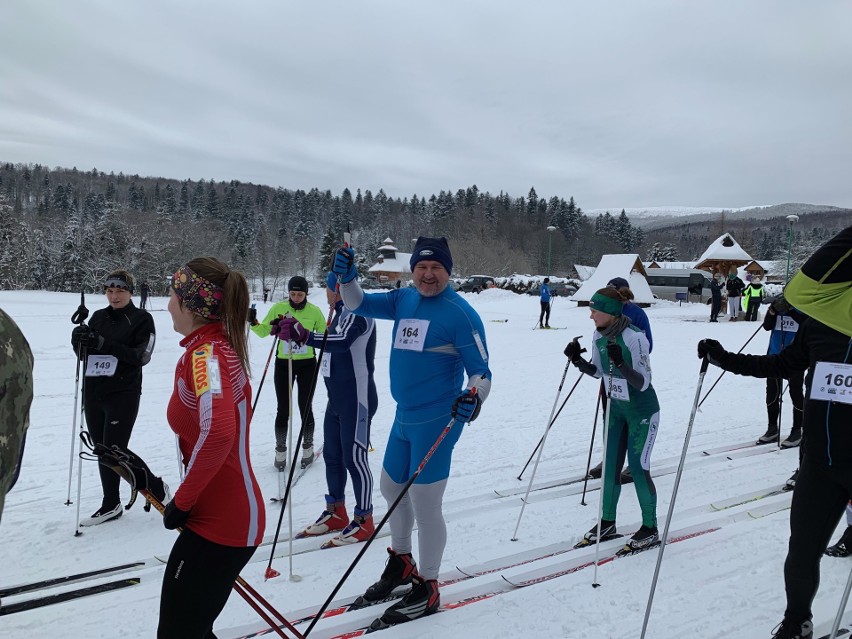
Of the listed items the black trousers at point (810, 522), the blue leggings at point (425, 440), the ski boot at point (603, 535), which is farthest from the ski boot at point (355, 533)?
the black trousers at point (810, 522)

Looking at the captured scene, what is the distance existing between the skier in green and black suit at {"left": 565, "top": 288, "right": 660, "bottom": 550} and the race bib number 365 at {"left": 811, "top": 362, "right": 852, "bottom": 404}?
1.27 meters

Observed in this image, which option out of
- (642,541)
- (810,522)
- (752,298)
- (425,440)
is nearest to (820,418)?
(810,522)

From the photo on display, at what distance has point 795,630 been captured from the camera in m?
2.72

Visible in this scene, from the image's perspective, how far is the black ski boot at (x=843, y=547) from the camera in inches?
148

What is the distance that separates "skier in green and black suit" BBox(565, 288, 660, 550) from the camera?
3.85 metres

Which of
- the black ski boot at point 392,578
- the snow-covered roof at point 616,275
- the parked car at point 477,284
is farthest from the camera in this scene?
the parked car at point 477,284

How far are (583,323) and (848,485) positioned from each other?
19.8 metres

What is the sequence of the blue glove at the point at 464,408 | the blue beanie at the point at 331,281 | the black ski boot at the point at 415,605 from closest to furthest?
the blue glove at the point at 464,408 → the black ski boot at the point at 415,605 → the blue beanie at the point at 331,281

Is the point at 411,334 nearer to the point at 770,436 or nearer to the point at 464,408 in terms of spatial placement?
the point at 464,408

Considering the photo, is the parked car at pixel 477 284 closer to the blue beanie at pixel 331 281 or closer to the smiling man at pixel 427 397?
the blue beanie at pixel 331 281

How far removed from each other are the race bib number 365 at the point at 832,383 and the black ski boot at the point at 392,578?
2.44m

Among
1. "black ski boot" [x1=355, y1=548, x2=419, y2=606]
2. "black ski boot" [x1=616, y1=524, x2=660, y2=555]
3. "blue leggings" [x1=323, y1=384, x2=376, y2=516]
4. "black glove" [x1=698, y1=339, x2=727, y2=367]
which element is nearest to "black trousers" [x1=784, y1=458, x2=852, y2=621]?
"black glove" [x1=698, y1=339, x2=727, y2=367]

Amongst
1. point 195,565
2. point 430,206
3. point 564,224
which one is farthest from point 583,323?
point 430,206

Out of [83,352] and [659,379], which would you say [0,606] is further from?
[659,379]
